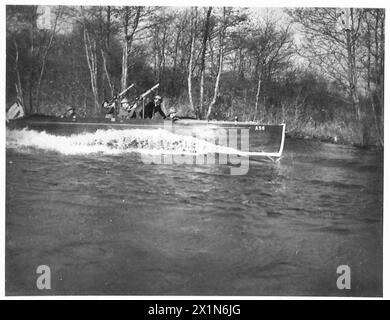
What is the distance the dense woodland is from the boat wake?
265 mm

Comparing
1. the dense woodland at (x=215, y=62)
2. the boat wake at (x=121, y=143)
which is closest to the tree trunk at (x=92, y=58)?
the dense woodland at (x=215, y=62)

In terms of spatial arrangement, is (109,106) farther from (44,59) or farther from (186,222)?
(186,222)

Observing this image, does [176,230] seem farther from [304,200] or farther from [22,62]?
[22,62]

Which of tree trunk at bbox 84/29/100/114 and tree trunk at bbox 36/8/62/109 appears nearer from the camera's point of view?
tree trunk at bbox 36/8/62/109

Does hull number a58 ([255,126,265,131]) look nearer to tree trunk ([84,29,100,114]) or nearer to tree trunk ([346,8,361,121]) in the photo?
tree trunk ([346,8,361,121])

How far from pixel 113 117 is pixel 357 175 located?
2519 mm

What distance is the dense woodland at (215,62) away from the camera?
460 centimetres

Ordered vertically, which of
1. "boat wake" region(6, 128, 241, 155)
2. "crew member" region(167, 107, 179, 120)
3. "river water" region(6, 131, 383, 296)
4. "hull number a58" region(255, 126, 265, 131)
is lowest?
"river water" region(6, 131, 383, 296)

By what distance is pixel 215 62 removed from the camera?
475 cm

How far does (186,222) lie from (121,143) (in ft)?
3.41

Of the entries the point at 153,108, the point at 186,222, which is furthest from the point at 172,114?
the point at 186,222

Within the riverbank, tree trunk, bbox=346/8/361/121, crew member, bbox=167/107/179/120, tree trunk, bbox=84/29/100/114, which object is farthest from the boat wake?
tree trunk, bbox=346/8/361/121

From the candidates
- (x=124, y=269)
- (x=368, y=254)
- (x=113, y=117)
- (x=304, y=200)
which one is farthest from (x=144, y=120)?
(x=368, y=254)

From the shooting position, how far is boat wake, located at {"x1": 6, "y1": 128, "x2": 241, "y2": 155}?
184 inches
